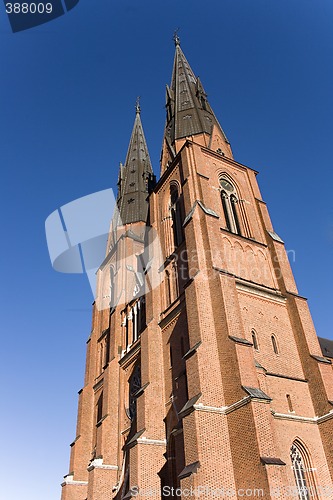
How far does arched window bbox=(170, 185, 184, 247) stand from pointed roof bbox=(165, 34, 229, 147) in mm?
5609

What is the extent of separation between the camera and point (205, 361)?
15.7 meters

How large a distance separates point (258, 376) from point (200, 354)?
2546mm

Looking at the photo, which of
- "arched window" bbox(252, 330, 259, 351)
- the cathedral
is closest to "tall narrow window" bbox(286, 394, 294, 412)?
the cathedral

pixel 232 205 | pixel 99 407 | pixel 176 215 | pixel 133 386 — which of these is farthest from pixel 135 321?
pixel 232 205

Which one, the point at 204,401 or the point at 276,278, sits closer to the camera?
the point at 204,401

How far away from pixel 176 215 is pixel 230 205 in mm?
3275

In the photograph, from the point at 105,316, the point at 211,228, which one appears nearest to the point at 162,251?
the point at 211,228

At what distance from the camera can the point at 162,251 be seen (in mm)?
24453

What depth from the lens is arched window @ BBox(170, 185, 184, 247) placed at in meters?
23.8

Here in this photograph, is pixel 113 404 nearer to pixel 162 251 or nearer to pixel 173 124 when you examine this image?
pixel 162 251

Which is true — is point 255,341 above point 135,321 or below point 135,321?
below

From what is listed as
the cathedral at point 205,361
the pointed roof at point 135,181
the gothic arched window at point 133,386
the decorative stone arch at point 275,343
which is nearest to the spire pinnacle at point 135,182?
the pointed roof at point 135,181

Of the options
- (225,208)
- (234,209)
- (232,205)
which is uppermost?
(232,205)

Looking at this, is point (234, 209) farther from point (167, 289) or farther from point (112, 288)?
point (112, 288)
